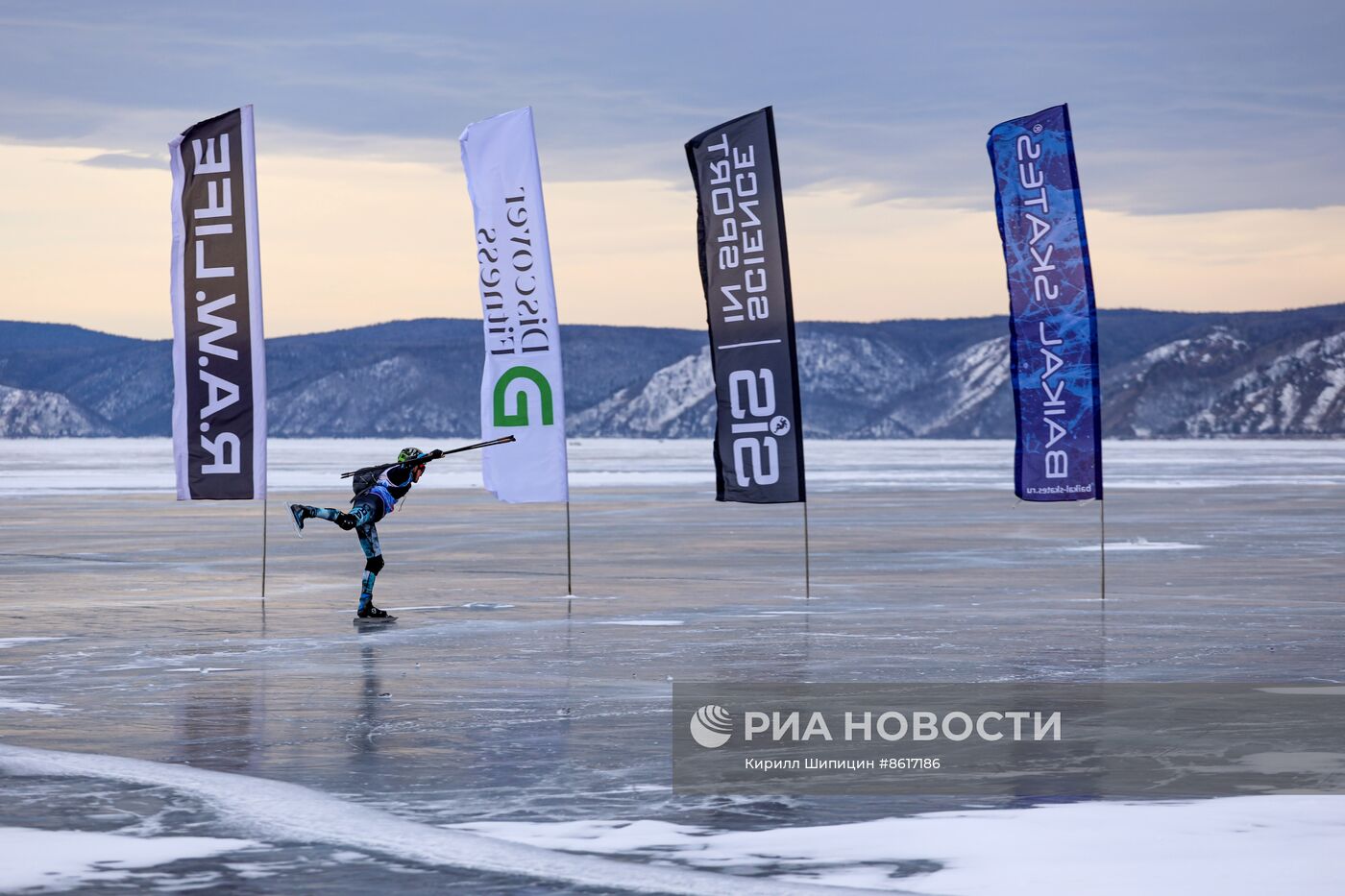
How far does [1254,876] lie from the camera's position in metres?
7.21

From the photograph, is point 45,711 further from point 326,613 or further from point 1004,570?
point 1004,570

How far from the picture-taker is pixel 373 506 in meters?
18.4

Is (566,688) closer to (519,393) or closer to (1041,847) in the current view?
(1041,847)

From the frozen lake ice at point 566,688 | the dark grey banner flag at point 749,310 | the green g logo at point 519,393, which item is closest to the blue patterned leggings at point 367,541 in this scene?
the frozen lake ice at point 566,688

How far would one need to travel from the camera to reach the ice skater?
60.0 ft

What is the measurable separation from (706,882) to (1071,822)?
79.4 inches

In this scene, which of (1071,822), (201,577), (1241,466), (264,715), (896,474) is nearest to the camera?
(1071,822)

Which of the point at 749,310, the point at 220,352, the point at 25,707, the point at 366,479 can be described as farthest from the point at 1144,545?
the point at 25,707

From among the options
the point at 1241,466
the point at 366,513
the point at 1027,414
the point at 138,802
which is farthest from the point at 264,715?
the point at 1241,466

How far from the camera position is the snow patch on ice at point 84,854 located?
7.21 meters

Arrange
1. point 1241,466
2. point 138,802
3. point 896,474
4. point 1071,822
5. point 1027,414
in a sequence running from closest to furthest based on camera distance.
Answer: point 1071,822
point 138,802
point 1027,414
point 896,474
point 1241,466

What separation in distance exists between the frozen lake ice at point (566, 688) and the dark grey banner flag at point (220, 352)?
61.3 inches

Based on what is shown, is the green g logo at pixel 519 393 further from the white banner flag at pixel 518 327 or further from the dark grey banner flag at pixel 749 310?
the dark grey banner flag at pixel 749 310

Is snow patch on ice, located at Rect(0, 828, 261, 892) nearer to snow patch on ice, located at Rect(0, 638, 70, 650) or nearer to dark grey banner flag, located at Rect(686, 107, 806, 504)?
snow patch on ice, located at Rect(0, 638, 70, 650)
